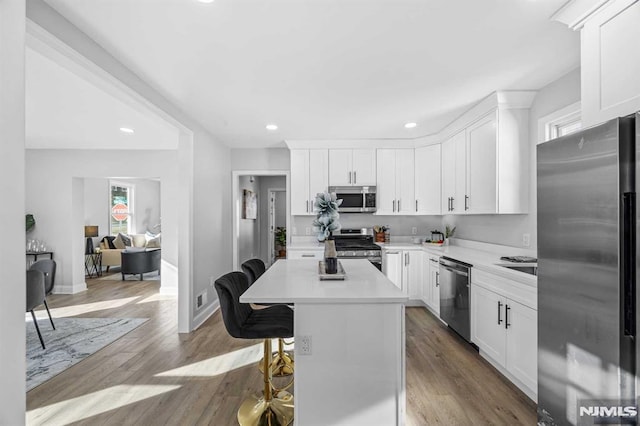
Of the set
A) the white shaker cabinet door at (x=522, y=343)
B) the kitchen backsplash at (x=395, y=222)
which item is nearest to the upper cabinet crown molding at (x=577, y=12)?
the white shaker cabinet door at (x=522, y=343)

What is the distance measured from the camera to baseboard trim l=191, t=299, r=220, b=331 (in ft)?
13.0

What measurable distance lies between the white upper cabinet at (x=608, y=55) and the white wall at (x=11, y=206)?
253cm

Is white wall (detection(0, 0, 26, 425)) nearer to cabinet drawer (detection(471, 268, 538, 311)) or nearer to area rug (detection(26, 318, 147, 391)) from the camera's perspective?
area rug (detection(26, 318, 147, 391))

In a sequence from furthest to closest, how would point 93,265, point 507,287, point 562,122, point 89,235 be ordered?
1. point 89,235
2. point 93,265
3. point 562,122
4. point 507,287

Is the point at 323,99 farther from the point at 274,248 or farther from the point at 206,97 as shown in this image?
the point at 274,248

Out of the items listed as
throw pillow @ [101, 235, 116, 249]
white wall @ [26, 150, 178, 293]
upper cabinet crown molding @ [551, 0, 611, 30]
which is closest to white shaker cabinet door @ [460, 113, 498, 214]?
upper cabinet crown molding @ [551, 0, 611, 30]

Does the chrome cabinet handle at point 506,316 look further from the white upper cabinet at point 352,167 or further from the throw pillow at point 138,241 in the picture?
the throw pillow at point 138,241

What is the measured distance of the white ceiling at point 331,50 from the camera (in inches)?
74.1

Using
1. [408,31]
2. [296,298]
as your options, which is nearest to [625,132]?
[408,31]

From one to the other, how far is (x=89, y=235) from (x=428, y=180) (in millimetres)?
7888

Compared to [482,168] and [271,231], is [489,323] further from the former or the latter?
[271,231]

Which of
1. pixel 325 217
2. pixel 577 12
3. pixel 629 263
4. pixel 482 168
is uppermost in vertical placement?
pixel 577 12

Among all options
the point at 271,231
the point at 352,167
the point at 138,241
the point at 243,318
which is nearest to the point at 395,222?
the point at 352,167

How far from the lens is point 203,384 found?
262 cm
